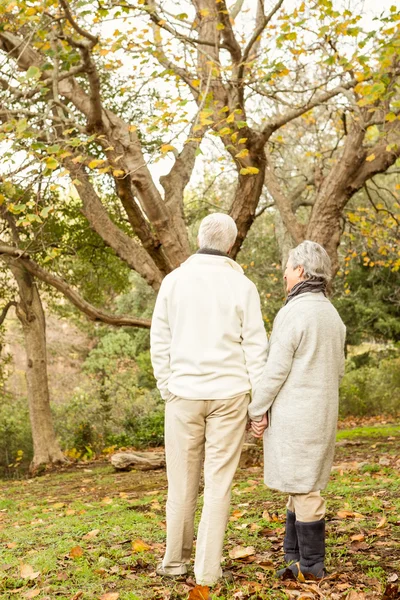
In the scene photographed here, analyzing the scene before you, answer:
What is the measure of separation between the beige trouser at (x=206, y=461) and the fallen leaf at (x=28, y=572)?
3.28 ft

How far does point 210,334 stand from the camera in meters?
3.68

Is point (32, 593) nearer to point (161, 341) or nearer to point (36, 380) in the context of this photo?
point (161, 341)

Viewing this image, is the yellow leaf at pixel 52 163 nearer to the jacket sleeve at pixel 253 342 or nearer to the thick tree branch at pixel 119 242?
the thick tree branch at pixel 119 242

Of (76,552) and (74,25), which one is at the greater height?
(74,25)

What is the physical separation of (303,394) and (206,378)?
523 millimetres

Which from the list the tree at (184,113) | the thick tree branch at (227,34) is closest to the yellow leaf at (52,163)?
the tree at (184,113)

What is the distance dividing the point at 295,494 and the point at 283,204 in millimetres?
8403

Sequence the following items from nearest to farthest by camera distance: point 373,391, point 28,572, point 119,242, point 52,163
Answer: point 28,572 → point 52,163 → point 119,242 → point 373,391

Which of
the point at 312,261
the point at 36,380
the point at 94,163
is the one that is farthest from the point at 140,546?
the point at 36,380

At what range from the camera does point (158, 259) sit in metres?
9.39

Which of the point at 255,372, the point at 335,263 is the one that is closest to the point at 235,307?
the point at 255,372

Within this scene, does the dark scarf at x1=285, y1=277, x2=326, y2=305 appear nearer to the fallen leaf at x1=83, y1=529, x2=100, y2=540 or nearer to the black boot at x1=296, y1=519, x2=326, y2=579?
the black boot at x1=296, y1=519, x2=326, y2=579

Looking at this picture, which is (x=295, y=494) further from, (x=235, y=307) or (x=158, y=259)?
(x=158, y=259)

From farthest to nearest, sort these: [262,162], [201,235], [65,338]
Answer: [65,338] < [262,162] < [201,235]
